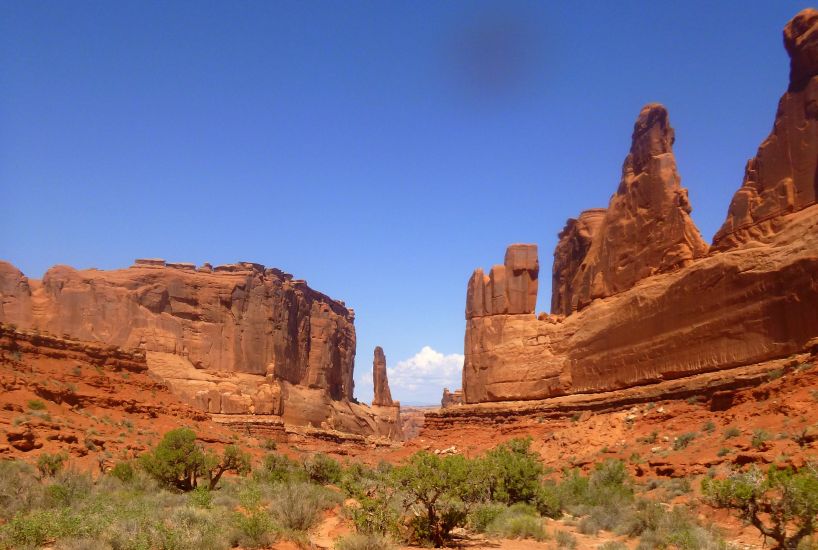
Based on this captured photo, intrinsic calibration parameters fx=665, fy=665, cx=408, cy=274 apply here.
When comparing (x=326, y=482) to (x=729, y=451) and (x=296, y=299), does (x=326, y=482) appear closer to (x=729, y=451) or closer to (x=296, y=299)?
(x=729, y=451)

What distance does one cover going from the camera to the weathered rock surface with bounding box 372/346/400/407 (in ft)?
326

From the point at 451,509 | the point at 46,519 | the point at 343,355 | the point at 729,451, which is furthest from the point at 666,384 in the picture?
the point at 343,355

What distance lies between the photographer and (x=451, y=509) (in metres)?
15.0

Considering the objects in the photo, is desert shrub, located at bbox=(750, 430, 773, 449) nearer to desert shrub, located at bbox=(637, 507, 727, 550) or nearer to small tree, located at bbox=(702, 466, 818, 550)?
desert shrub, located at bbox=(637, 507, 727, 550)

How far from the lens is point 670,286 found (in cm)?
3222

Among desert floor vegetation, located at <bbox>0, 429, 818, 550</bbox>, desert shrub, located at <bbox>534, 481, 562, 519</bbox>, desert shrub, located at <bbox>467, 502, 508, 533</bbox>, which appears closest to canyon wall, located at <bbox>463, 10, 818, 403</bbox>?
desert floor vegetation, located at <bbox>0, 429, 818, 550</bbox>

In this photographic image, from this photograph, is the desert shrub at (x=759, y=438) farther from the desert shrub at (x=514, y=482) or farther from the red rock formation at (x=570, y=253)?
the red rock formation at (x=570, y=253)

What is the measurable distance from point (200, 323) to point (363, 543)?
62051 millimetres

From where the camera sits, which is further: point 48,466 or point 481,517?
point 48,466

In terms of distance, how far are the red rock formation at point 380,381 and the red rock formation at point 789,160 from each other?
74053 mm

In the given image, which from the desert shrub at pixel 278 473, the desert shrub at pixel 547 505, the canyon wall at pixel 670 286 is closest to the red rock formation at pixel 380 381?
the canyon wall at pixel 670 286

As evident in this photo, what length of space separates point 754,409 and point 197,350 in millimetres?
57234

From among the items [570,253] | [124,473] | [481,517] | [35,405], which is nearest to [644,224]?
[570,253]

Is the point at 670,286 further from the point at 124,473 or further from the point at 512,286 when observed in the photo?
the point at 124,473
